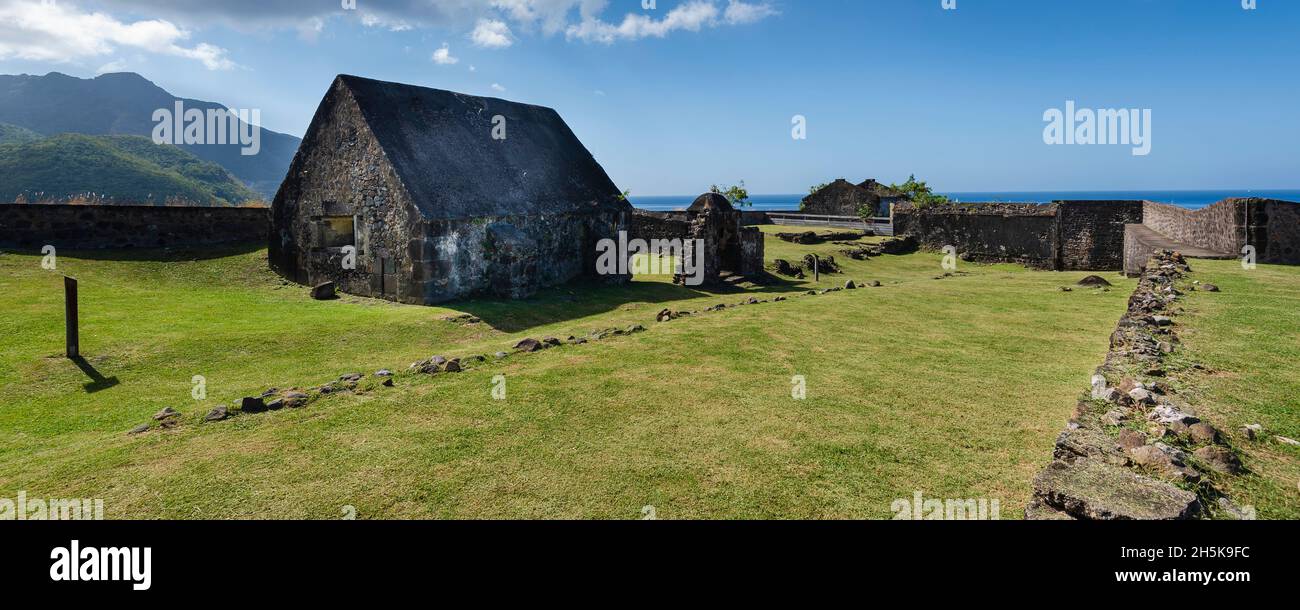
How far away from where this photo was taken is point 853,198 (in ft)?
176

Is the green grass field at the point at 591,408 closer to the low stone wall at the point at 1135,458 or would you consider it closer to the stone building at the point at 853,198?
the low stone wall at the point at 1135,458

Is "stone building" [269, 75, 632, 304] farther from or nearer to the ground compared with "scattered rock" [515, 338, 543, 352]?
farther from the ground

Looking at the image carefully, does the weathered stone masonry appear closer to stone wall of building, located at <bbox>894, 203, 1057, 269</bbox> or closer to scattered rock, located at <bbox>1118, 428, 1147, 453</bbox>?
stone wall of building, located at <bbox>894, 203, 1057, 269</bbox>

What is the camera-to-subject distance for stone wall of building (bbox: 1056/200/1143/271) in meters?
27.7

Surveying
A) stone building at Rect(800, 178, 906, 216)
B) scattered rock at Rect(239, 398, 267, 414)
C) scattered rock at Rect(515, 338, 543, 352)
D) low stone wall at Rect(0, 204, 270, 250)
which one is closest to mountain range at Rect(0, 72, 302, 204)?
low stone wall at Rect(0, 204, 270, 250)

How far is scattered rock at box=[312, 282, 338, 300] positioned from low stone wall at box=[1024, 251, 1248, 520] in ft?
53.2

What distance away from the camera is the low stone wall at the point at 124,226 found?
670 inches

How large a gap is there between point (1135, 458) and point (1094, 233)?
28787mm

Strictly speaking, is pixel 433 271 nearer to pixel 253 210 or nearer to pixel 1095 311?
pixel 253 210

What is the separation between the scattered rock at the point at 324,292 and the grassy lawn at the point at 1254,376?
17.0m

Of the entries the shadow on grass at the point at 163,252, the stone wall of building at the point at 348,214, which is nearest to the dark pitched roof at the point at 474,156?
the stone wall of building at the point at 348,214
